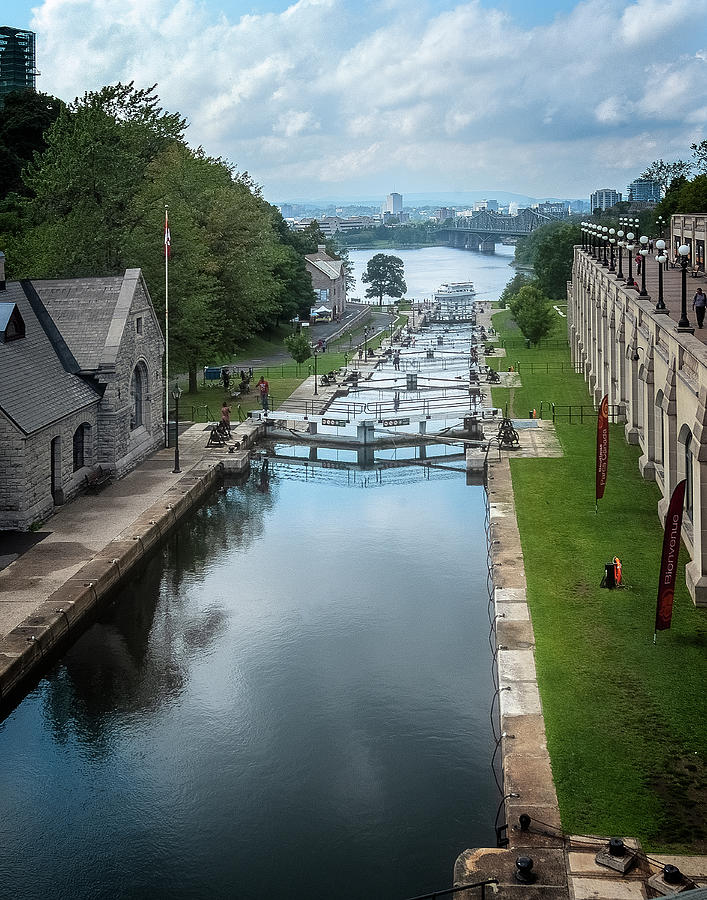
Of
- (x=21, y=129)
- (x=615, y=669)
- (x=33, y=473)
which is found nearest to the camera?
(x=615, y=669)

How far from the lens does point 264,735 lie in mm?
22078

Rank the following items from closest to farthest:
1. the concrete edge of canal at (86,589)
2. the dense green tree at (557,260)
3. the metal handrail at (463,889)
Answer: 1. the metal handrail at (463,889)
2. the concrete edge of canal at (86,589)
3. the dense green tree at (557,260)

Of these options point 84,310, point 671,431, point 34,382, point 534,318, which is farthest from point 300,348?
point 671,431

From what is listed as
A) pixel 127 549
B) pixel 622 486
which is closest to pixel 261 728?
pixel 127 549

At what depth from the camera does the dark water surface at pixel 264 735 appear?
58.3 ft

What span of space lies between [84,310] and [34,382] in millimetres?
6590

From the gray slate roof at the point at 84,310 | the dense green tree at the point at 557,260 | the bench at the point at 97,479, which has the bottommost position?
the bench at the point at 97,479

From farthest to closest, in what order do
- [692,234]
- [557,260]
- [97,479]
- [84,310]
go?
[557,260]
[692,234]
[84,310]
[97,479]

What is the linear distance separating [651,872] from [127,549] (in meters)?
20.6

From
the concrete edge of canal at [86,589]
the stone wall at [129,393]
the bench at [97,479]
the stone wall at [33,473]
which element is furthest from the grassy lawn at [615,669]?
the stone wall at [33,473]

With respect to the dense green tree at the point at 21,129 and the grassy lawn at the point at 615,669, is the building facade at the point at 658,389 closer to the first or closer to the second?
the grassy lawn at the point at 615,669

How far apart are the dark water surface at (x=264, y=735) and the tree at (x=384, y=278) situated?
537ft

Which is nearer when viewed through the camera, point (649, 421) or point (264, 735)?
point (264, 735)

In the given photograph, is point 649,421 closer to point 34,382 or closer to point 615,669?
point 615,669
